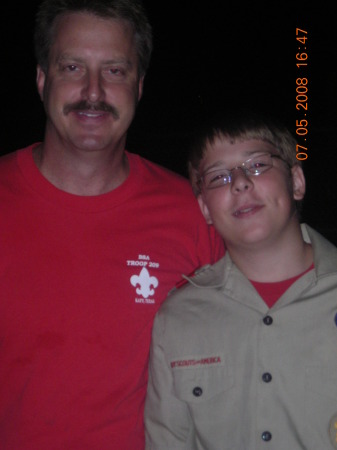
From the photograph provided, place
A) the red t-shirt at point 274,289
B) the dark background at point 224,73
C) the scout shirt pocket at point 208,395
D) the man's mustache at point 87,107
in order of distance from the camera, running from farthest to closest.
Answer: the dark background at point 224,73 < the man's mustache at point 87,107 < the red t-shirt at point 274,289 < the scout shirt pocket at point 208,395

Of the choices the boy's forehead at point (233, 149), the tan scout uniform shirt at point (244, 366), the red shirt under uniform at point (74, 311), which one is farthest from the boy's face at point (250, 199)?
the red shirt under uniform at point (74, 311)

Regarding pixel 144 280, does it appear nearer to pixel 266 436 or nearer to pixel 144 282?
pixel 144 282

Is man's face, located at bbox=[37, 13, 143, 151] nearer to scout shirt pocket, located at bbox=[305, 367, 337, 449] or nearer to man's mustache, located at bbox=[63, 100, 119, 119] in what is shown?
man's mustache, located at bbox=[63, 100, 119, 119]

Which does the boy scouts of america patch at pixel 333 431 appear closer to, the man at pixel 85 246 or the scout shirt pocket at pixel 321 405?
the scout shirt pocket at pixel 321 405

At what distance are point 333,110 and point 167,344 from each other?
3.53 m

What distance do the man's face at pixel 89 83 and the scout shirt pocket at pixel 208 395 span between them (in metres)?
0.83

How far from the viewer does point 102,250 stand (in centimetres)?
159

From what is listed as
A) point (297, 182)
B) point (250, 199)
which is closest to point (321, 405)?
point (250, 199)

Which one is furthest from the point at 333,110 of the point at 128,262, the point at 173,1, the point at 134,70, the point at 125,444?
the point at 125,444

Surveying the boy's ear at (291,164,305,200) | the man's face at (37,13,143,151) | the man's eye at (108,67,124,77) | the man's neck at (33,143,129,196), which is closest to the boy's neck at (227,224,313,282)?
the boy's ear at (291,164,305,200)

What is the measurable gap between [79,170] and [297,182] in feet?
2.59

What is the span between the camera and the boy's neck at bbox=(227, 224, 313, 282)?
1.58m

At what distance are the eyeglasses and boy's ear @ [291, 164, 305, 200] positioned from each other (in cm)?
10

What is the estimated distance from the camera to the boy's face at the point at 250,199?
5.04ft
